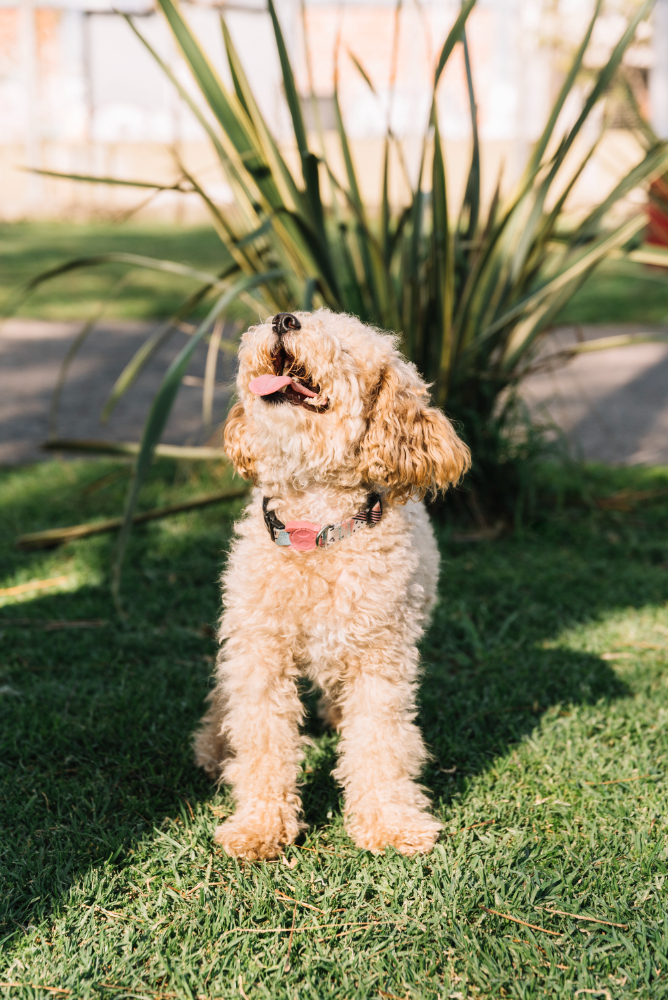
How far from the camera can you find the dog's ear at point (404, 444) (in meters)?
2.09

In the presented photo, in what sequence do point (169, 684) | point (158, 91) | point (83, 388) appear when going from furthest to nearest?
point (158, 91), point (83, 388), point (169, 684)

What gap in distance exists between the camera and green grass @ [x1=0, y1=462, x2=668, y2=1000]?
188 centimetres

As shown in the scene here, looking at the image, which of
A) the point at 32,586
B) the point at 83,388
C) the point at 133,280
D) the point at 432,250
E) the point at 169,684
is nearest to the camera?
the point at 169,684

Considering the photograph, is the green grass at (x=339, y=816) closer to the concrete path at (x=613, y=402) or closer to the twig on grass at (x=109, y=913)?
the twig on grass at (x=109, y=913)

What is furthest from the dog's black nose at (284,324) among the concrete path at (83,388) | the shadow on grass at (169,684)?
the concrete path at (83,388)

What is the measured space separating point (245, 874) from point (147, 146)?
19838mm

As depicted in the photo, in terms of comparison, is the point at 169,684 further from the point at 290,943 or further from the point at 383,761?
the point at 290,943

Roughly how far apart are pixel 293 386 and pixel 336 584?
0.51 meters

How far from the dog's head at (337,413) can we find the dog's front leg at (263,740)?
478mm

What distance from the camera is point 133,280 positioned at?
7.86m

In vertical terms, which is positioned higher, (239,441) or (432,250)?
(432,250)

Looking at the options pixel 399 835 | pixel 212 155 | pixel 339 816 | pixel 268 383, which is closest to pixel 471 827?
pixel 399 835

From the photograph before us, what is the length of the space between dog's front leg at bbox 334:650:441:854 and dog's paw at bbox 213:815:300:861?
0.59ft

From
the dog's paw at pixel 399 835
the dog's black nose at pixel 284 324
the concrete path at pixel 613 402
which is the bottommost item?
the dog's paw at pixel 399 835
